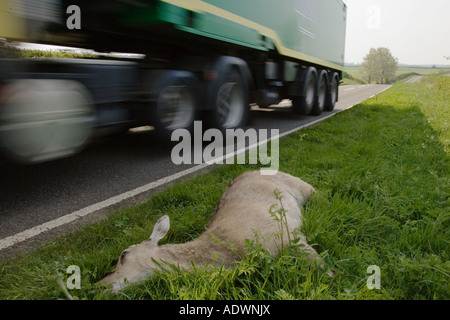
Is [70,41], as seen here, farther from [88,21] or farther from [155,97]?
[155,97]

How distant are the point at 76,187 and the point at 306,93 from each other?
7.29 m

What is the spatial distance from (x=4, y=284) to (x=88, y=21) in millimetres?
2988

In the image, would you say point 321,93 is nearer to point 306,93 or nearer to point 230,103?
point 306,93

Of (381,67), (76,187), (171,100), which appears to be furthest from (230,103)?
(381,67)

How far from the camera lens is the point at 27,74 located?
319 centimetres

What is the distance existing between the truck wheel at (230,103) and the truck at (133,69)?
0.02m

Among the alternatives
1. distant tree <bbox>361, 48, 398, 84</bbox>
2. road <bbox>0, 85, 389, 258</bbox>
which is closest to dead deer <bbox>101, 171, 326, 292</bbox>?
road <bbox>0, 85, 389, 258</bbox>

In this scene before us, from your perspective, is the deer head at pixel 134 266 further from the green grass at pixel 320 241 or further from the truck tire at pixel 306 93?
the truck tire at pixel 306 93

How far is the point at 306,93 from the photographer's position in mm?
9945

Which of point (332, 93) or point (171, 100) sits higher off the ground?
point (332, 93)

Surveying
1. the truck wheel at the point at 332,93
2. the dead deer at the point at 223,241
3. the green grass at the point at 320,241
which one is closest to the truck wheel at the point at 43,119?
the green grass at the point at 320,241

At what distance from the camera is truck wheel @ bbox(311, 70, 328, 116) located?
11.0m

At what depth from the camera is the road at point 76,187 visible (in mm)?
3068

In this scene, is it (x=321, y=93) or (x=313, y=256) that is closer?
(x=313, y=256)
